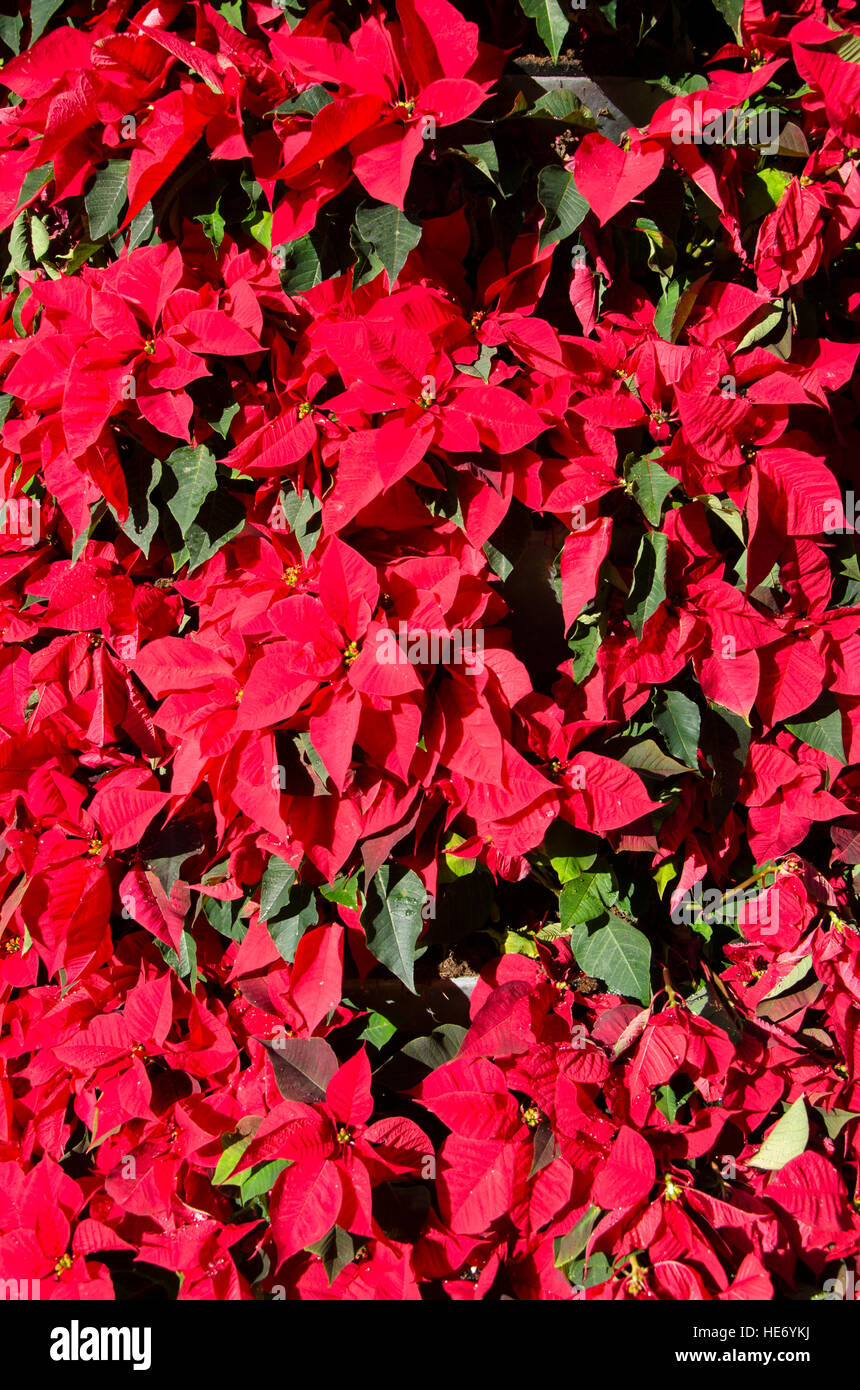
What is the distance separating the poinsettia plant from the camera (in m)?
0.90

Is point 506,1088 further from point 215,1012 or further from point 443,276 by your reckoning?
point 443,276

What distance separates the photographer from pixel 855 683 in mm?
977

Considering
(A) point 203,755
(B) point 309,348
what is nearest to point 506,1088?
(A) point 203,755

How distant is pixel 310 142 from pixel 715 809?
2.53 feet

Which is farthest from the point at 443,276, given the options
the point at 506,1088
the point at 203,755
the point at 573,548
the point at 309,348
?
the point at 506,1088

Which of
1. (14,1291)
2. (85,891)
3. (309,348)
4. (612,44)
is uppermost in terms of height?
(612,44)

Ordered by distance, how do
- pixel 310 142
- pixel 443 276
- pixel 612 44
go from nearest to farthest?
pixel 310 142
pixel 443 276
pixel 612 44

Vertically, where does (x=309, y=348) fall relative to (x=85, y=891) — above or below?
above

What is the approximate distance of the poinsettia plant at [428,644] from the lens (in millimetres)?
895

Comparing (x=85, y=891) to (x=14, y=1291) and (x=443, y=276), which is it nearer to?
(x=14, y=1291)

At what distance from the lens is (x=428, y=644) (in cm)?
88

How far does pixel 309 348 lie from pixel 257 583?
24 cm

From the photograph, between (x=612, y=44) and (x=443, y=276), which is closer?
(x=443, y=276)

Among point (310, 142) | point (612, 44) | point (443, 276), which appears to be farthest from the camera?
point (612, 44)
